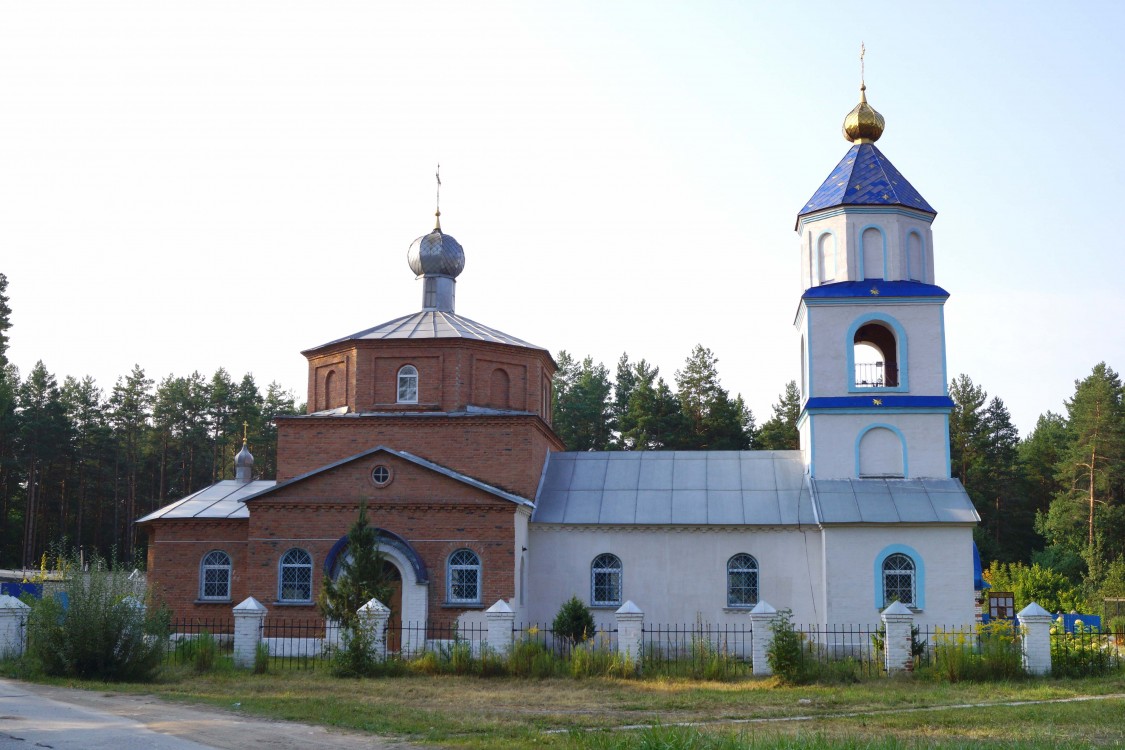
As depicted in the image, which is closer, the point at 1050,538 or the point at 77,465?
the point at 1050,538

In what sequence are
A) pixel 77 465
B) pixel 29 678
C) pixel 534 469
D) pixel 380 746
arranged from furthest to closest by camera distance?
pixel 77 465
pixel 534 469
pixel 29 678
pixel 380 746

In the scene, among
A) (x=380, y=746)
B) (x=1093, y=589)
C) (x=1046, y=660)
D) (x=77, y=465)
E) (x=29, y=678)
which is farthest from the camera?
(x=77, y=465)

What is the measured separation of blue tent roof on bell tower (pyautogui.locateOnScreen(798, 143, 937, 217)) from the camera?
952 inches

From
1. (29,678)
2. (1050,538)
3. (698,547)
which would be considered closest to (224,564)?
(29,678)

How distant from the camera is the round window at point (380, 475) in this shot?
22875 millimetres

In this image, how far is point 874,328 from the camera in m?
24.9

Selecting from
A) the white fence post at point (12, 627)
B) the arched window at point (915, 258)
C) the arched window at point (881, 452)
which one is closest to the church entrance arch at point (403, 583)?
the white fence post at point (12, 627)

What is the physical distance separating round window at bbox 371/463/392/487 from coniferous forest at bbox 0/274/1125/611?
24.4 meters

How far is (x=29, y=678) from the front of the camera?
15898 mm

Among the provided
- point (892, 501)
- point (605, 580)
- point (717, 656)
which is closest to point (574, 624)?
point (605, 580)

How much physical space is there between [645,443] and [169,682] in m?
31.7

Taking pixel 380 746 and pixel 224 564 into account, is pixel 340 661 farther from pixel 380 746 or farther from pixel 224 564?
pixel 224 564

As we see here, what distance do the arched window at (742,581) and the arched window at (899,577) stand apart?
2703 millimetres

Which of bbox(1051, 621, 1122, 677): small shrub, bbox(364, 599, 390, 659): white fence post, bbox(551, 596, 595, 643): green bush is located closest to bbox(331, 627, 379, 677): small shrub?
bbox(364, 599, 390, 659): white fence post
